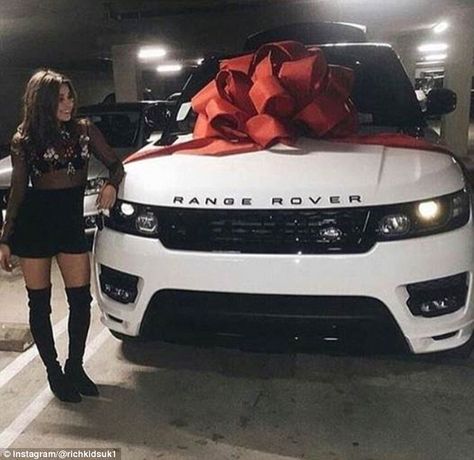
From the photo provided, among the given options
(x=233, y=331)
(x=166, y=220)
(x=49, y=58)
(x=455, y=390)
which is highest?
(x=166, y=220)

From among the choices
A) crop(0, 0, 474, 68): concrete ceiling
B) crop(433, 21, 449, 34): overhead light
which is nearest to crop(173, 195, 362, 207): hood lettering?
crop(0, 0, 474, 68): concrete ceiling

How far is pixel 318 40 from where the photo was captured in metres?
5.88

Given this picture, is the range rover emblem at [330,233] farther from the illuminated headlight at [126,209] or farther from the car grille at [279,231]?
the illuminated headlight at [126,209]

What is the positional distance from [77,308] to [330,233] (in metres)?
1.29

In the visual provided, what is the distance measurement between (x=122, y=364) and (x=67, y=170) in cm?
119

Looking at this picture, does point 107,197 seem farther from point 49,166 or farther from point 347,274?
point 347,274

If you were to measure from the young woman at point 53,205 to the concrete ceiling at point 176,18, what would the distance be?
7.45 m

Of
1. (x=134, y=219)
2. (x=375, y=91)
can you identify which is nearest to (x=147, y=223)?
(x=134, y=219)

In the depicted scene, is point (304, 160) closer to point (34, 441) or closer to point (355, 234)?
point (355, 234)

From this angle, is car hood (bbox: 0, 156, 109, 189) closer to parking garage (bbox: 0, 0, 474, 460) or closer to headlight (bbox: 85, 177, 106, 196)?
headlight (bbox: 85, 177, 106, 196)

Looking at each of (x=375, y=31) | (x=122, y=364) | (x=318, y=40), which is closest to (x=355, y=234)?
→ (x=122, y=364)

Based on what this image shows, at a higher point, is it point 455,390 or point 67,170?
point 67,170

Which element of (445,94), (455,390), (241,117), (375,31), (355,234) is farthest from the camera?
(375,31)

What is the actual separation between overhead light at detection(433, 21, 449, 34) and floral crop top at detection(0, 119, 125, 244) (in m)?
13.8
